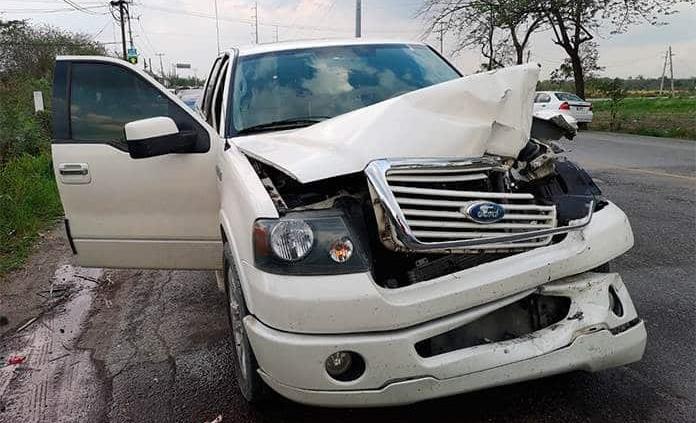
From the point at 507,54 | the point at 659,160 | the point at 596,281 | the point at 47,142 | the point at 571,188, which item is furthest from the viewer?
the point at 507,54

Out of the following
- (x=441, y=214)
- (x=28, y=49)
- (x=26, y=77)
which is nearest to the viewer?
(x=441, y=214)

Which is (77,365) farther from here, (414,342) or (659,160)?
(659,160)

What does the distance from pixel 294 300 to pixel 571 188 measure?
60.9 inches

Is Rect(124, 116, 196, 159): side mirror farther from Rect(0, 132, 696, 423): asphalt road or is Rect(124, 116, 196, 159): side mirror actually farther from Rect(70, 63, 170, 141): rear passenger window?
Rect(0, 132, 696, 423): asphalt road

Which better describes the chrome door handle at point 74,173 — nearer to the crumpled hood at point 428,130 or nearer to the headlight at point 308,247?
the crumpled hood at point 428,130

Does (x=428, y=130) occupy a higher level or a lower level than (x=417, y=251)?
higher

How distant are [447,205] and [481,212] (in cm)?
14

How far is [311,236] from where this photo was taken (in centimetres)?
240

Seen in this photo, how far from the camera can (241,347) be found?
117 inches

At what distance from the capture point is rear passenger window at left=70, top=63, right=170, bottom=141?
3971 millimetres

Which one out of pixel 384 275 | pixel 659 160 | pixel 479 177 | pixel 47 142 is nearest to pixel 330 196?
pixel 384 275

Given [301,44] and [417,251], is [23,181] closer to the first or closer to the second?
[301,44]

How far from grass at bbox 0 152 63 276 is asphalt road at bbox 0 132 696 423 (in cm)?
Answer: 106

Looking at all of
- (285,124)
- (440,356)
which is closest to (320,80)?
(285,124)
